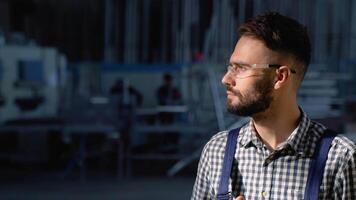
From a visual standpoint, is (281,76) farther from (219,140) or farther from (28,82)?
Answer: (28,82)

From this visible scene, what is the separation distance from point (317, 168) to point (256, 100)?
11.1 inches

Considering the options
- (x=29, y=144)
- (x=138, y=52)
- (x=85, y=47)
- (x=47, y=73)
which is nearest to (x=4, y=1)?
(x=85, y=47)

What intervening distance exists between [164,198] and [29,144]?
13.5 feet

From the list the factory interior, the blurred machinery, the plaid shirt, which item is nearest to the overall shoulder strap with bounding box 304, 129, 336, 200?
the plaid shirt

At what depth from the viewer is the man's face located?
7.55 ft

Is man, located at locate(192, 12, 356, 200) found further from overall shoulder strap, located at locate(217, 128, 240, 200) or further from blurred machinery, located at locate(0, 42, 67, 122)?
blurred machinery, located at locate(0, 42, 67, 122)

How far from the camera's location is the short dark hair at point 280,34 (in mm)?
2285

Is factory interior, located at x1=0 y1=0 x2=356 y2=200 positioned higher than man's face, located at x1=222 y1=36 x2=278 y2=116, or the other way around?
man's face, located at x1=222 y1=36 x2=278 y2=116

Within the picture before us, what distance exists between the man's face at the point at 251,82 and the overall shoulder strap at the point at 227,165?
0.36 ft

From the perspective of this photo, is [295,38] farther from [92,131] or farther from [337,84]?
[337,84]

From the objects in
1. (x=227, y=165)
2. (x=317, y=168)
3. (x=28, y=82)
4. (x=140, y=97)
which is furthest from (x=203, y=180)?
(x=140, y=97)

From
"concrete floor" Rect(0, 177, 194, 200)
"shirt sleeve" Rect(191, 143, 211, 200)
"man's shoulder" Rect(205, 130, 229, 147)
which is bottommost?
"concrete floor" Rect(0, 177, 194, 200)

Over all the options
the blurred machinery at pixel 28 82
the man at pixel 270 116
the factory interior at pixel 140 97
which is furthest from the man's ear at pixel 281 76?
the blurred machinery at pixel 28 82

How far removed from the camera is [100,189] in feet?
34.3
